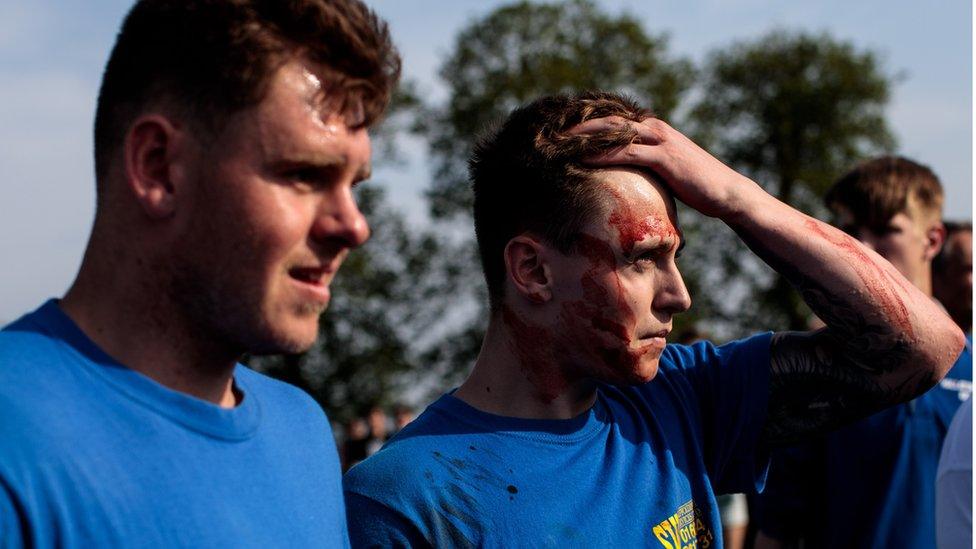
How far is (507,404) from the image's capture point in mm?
3125

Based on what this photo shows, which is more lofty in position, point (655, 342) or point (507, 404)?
point (655, 342)

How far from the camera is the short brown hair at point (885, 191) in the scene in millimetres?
5195

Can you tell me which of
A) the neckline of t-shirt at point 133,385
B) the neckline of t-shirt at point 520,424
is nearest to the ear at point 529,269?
the neckline of t-shirt at point 520,424

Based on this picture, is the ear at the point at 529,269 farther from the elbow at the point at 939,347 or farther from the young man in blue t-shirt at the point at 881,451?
the young man in blue t-shirt at the point at 881,451

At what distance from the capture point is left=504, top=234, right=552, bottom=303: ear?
3211mm

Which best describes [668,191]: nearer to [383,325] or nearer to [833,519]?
[833,519]

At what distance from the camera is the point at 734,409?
133 inches

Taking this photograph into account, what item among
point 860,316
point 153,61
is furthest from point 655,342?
point 153,61

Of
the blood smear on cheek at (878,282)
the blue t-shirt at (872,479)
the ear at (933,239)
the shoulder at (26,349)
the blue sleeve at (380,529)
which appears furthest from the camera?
the ear at (933,239)

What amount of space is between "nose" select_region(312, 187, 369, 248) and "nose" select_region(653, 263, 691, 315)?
1.17 meters

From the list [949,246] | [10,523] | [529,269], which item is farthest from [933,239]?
[10,523]

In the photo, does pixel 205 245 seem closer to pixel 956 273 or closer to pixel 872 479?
pixel 872 479

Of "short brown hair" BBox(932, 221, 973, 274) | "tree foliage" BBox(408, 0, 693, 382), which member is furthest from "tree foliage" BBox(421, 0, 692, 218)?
"short brown hair" BBox(932, 221, 973, 274)

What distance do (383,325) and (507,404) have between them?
31.0 meters
